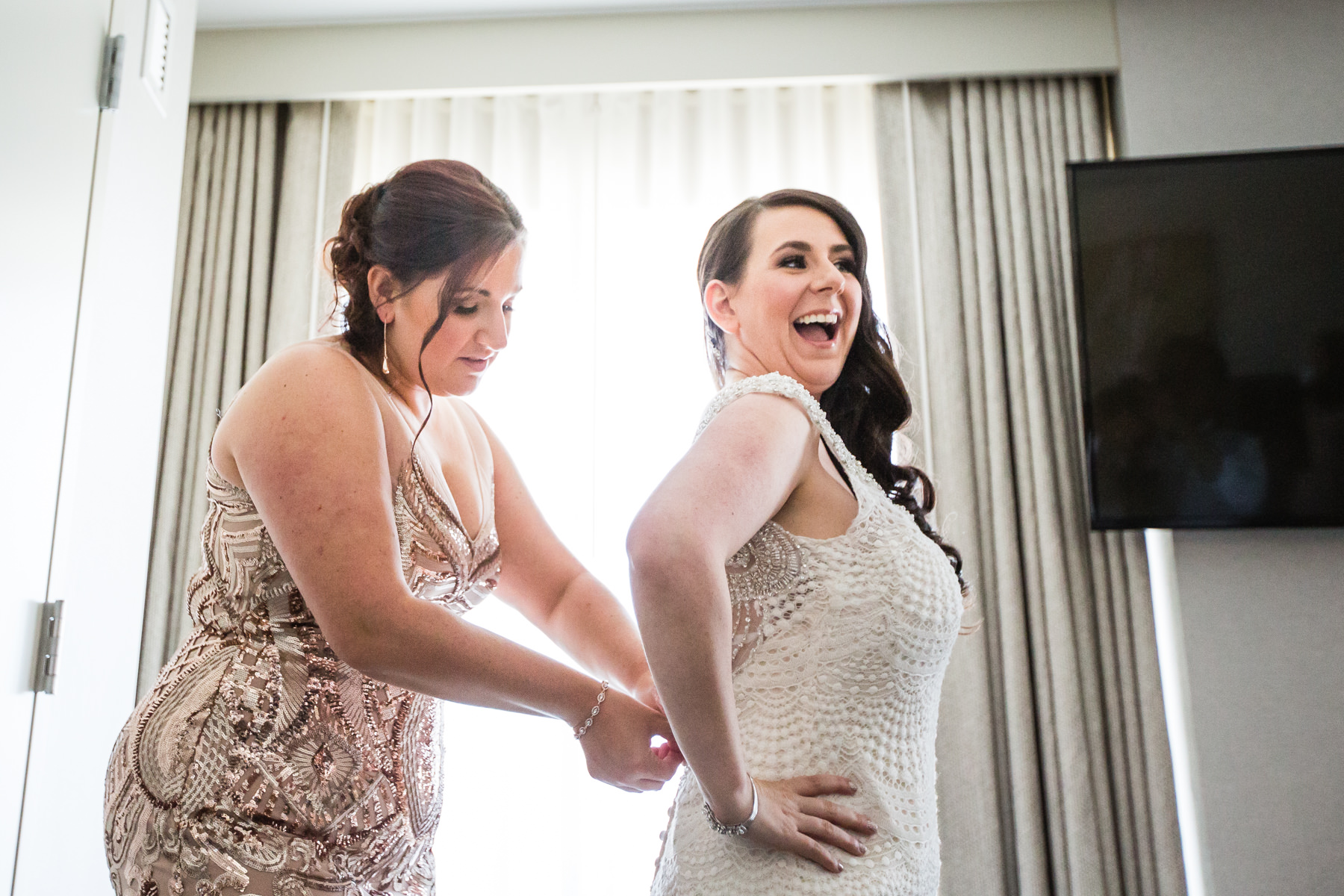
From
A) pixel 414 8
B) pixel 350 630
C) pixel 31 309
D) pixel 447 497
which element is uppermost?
pixel 414 8

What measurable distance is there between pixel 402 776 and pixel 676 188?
2477 mm

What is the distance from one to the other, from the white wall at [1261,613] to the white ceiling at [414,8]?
2.43 ft

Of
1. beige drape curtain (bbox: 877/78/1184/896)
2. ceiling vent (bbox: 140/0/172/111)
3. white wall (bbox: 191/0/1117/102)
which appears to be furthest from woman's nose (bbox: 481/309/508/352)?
white wall (bbox: 191/0/1117/102)

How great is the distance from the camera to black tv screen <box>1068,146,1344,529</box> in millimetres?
2689

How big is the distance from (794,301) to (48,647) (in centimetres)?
118

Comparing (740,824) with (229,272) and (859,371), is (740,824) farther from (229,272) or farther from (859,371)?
(229,272)

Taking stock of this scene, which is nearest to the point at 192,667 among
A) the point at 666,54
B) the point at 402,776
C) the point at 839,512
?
the point at 402,776

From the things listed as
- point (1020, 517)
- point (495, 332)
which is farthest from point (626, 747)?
point (1020, 517)

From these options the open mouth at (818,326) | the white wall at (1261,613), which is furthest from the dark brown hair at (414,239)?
the white wall at (1261,613)

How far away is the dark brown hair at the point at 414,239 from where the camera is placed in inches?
47.3

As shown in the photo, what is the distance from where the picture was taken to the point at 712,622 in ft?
3.01

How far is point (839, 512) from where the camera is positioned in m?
1.08

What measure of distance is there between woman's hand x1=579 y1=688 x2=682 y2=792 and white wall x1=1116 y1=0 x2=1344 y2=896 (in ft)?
7.06

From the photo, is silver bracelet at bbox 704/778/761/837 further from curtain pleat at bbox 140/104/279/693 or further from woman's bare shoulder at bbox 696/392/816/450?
curtain pleat at bbox 140/104/279/693
